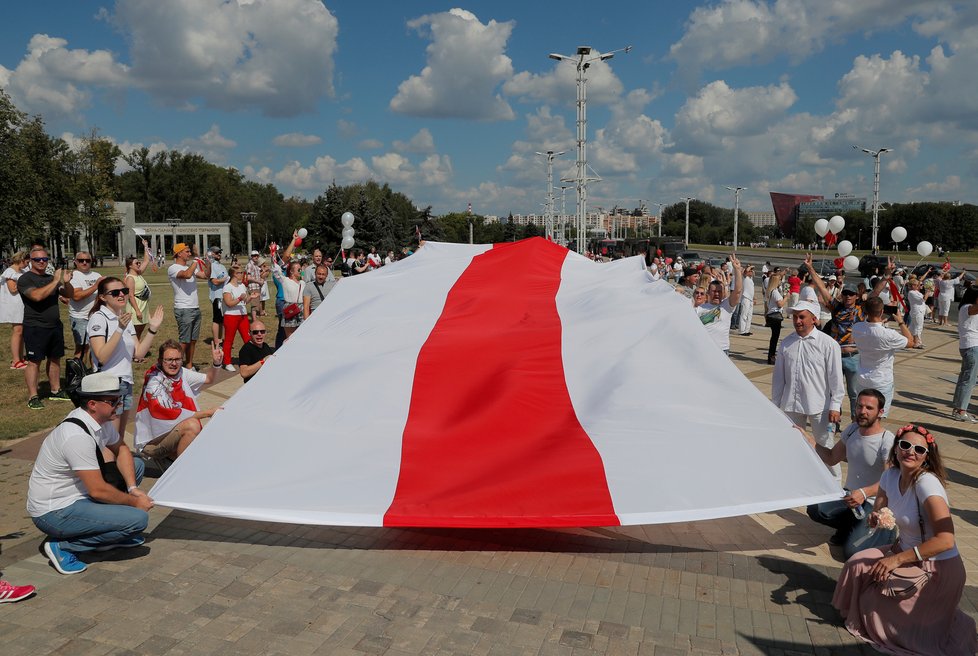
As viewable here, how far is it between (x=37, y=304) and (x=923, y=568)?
877 centimetres

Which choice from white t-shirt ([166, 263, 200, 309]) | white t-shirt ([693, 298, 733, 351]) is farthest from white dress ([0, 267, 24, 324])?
white t-shirt ([693, 298, 733, 351])

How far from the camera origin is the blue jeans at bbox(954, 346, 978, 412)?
8.21 meters

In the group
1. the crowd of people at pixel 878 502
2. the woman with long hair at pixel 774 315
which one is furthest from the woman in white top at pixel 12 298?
the woman with long hair at pixel 774 315

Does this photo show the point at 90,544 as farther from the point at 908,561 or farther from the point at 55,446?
the point at 908,561

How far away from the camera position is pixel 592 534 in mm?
5074

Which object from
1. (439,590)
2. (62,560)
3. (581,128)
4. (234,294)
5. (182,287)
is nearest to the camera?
(439,590)

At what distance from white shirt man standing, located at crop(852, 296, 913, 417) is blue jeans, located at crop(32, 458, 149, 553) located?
20.5 feet

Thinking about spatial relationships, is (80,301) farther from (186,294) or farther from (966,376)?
(966,376)

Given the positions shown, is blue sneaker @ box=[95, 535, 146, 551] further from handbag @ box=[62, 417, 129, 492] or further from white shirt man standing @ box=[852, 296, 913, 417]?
white shirt man standing @ box=[852, 296, 913, 417]

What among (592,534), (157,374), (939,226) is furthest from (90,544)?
(939,226)

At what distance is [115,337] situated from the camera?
5.98 metres

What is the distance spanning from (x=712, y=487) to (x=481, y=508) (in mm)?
1398

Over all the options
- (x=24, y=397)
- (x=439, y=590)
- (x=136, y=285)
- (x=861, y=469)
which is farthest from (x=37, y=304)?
(x=861, y=469)

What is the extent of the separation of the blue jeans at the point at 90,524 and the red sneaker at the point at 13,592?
0.40m
